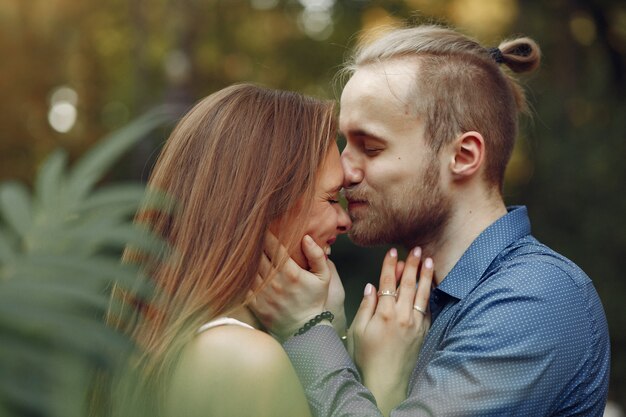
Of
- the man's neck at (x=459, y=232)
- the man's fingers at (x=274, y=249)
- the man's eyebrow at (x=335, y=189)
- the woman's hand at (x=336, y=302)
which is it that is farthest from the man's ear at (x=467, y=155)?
the man's fingers at (x=274, y=249)

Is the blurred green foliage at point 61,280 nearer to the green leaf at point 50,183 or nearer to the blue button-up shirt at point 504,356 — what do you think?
the green leaf at point 50,183

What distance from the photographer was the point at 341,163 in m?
3.22

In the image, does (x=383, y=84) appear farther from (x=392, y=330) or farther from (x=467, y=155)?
(x=392, y=330)

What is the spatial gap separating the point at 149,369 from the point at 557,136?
9708 mm

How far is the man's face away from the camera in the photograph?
3203 millimetres

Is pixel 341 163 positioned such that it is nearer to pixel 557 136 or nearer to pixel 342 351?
pixel 342 351

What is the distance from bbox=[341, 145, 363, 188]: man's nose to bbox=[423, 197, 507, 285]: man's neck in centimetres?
41

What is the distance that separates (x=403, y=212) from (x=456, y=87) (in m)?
0.57

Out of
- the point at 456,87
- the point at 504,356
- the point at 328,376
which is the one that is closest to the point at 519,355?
the point at 504,356

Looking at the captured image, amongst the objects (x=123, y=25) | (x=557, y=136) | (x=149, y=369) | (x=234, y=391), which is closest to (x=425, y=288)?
(x=149, y=369)

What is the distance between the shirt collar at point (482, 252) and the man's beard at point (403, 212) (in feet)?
0.65

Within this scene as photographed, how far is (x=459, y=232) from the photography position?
324 centimetres

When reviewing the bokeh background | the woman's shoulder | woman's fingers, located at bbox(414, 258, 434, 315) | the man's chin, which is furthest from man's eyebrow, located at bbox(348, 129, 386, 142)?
the woman's shoulder

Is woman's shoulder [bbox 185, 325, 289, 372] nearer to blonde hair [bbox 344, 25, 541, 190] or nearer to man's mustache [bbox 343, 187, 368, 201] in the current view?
man's mustache [bbox 343, 187, 368, 201]
